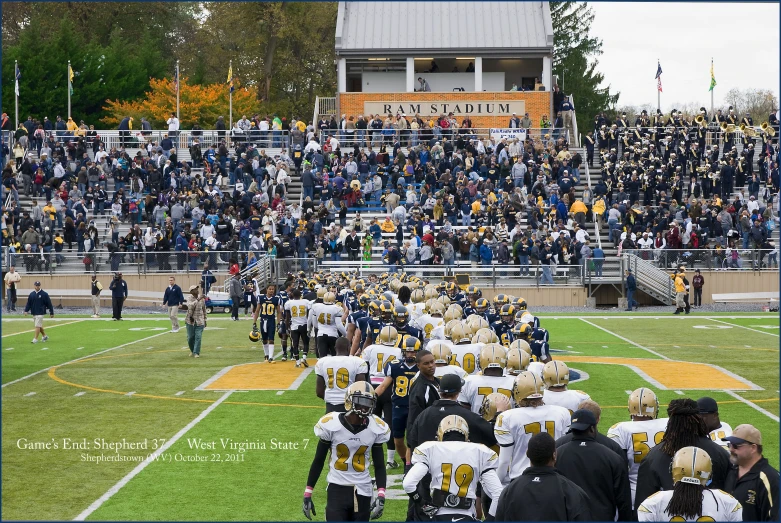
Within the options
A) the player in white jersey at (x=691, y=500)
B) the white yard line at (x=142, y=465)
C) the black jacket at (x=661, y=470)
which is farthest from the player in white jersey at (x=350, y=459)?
the white yard line at (x=142, y=465)

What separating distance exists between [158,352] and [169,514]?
45.6 feet

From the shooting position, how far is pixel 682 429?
24.8 feet

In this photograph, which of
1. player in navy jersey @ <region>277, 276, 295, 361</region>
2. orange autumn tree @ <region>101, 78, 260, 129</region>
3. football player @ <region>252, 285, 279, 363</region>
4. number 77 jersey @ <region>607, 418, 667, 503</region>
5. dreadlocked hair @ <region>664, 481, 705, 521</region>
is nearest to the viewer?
dreadlocked hair @ <region>664, 481, 705, 521</region>

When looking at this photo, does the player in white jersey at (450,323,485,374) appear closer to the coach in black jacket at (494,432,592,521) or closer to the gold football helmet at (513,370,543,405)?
the gold football helmet at (513,370,543,405)

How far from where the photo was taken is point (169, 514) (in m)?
10.5

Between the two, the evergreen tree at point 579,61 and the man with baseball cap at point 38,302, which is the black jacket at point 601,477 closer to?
the man with baseball cap at point 38,302

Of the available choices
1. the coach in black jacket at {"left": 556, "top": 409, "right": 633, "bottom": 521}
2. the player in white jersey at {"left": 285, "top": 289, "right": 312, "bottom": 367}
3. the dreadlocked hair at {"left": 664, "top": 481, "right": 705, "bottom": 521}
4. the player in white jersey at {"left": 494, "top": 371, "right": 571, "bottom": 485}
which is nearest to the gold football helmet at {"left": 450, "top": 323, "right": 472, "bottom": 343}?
the player in white jersey at {"left": 494, "top": 371, "right": 571, "bottom": 485}

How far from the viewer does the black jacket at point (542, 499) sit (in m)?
6.61

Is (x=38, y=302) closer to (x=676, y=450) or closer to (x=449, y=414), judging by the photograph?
(x=449, y=414)

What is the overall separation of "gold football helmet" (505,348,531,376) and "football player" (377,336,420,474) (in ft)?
4.30

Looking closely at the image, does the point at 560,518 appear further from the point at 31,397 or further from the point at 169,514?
the point at 31,397

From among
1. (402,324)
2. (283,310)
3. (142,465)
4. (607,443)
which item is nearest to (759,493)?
(607,443)

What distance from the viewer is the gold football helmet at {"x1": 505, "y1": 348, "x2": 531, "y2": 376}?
32.9 feet

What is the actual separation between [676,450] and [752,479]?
62 centimetres
